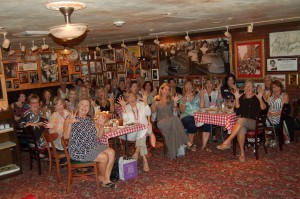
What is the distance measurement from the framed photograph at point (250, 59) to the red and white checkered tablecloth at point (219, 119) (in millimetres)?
3076

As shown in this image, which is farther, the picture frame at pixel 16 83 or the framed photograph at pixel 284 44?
the picture frame at pixel 16 83

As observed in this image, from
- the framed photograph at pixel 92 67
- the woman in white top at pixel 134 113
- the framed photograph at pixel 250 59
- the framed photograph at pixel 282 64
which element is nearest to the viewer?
the woman in white top at pixel 134 113

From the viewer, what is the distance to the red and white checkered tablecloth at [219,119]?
20.4 feet

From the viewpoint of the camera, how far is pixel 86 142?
5.08 m

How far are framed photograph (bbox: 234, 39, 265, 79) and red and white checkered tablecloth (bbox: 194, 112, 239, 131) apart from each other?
3076mm

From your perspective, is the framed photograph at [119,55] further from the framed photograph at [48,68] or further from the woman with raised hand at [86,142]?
the woman with raised hand at [86,142]

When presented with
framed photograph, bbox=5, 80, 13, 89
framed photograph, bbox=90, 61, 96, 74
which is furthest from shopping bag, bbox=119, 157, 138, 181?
framed photograph, bbox=90, 61, 96, 74

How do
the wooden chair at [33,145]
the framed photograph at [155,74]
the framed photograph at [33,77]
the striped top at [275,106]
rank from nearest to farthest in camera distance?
the wooden chair at [33,145] < the striped top at [275,106] < the framed photograph at [155,74] < the framed photograph at [33,77]

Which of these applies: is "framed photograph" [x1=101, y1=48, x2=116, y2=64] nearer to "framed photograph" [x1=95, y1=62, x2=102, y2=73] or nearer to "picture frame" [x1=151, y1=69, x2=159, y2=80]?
"framed photograph" [x1=95, y1=62, x2=102, y2=73]

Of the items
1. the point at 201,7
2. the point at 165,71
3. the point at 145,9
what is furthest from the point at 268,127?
the point at 165,71

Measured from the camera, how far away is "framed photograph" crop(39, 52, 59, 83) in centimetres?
1241

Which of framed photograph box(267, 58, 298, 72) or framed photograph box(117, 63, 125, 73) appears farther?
framed photograph box(117, 63, 125, 73)

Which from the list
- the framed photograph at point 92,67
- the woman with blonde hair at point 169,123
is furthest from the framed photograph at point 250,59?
the framed photograph at point 92,67

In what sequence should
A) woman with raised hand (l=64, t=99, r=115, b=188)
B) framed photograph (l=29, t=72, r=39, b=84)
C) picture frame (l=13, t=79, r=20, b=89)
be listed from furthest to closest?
1. framed photograph (l=29, t=72, r=39, b=84)
2. picture frame (l=13, t=79, r=20, b=89)
3. woman with raised hand (l=64, t=99, r=115, b=188)
